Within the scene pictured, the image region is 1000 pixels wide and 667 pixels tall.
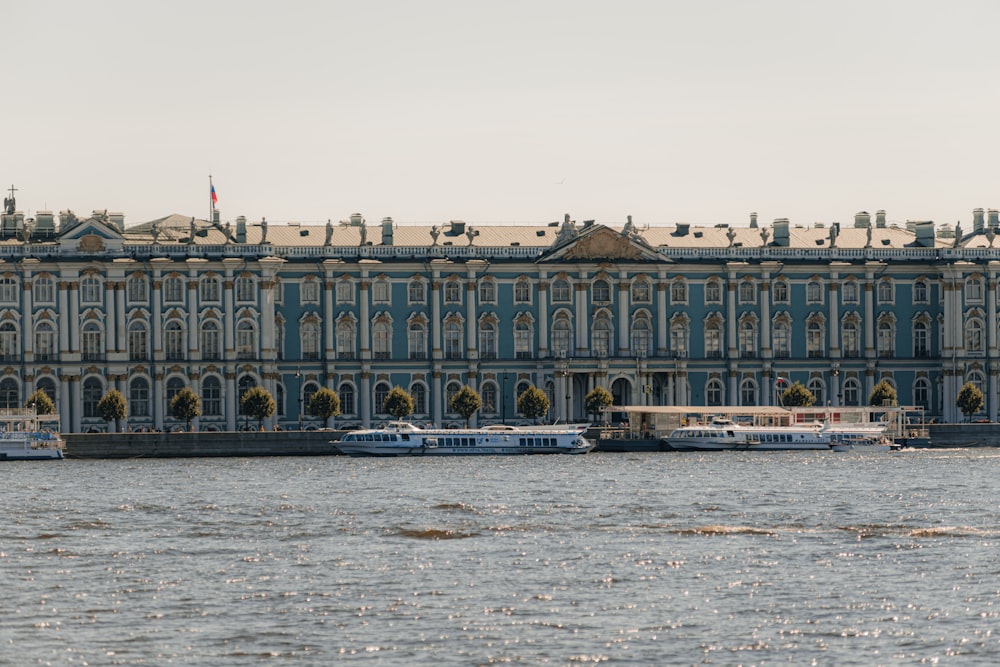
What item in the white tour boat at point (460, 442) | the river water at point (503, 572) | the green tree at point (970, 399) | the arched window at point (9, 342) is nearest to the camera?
the river water at point (503, 572)

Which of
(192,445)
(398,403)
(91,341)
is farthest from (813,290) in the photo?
(91,341)

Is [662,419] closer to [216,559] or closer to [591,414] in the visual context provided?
[591,414]

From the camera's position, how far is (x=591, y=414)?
119 m

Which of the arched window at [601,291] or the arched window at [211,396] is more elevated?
the arched window at [601,291]

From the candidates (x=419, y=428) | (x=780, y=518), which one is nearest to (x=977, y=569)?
(x=780, y=518)

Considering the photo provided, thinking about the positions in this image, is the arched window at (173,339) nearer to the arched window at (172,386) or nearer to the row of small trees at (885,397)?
the arched window at (172,386)

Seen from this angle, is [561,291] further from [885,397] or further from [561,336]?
[885,397]

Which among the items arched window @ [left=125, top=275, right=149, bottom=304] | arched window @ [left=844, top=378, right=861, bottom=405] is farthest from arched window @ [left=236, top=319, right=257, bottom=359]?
arched window @ [left=844, top=378, right=861, bottom=405]

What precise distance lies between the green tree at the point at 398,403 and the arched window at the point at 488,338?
18.9 feet

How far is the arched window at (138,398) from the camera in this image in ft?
379

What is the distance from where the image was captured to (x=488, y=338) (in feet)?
394

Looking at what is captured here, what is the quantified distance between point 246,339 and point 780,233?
95.8 feet

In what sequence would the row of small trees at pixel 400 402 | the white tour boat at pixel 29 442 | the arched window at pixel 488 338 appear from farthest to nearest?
the arched window at pixel 488 338 < the row of small trees at pixel 400 402 < the white tour boat at pixel 29 442

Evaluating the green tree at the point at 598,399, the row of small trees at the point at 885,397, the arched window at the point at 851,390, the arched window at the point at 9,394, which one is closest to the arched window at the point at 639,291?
the green tree at the point at 598,399
